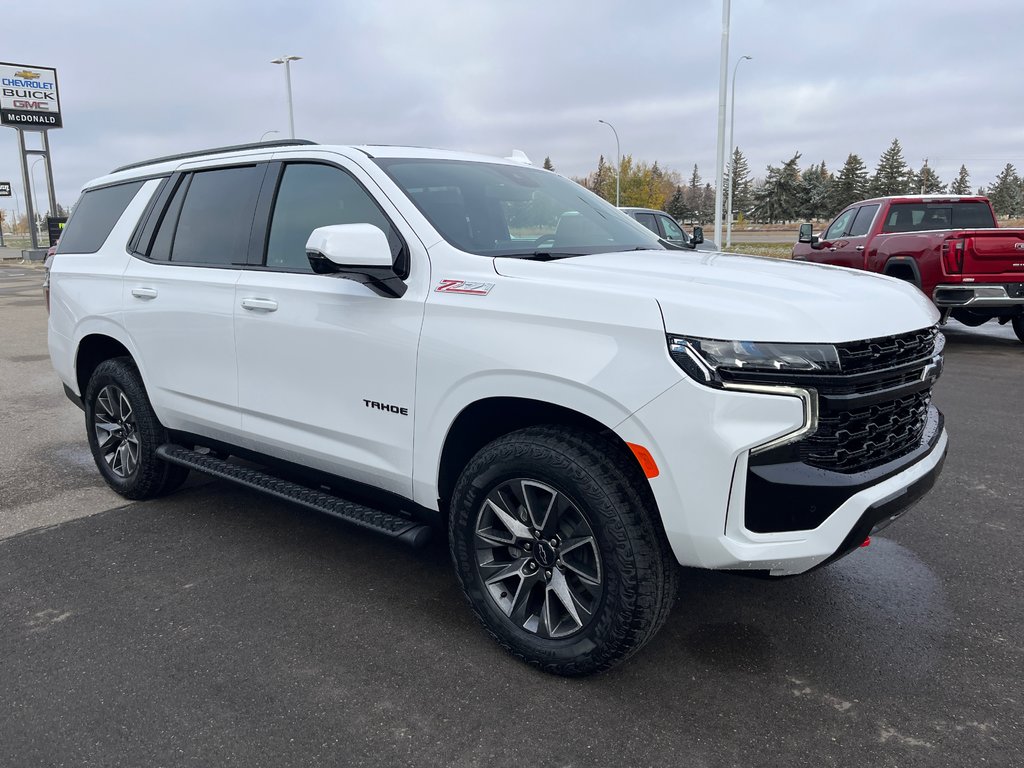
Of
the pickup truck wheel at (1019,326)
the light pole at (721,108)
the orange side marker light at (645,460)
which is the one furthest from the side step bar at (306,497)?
the light pole at (721,108)

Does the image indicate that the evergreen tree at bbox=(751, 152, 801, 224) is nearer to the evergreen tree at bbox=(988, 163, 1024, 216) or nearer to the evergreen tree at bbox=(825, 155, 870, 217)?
the evergreen tree at bbox=(825, 155, 870, 217)

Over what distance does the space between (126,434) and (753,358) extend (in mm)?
3752

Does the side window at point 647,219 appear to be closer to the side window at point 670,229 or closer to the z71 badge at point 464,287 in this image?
the side window at point 670,229

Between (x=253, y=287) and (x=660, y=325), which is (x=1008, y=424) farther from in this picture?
(x=253, y=287)

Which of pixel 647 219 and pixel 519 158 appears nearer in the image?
pixel 519 158

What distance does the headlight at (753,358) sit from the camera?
231cm

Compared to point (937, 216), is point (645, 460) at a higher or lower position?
lower

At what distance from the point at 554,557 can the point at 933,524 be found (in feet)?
8.14

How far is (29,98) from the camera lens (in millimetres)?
37500

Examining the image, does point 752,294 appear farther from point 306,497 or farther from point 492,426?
point 306,497

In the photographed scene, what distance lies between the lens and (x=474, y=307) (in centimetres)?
284

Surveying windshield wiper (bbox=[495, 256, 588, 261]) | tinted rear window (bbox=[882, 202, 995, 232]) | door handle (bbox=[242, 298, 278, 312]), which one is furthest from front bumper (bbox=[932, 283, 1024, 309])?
door handle (bbox=[242, 298, 278, 312])

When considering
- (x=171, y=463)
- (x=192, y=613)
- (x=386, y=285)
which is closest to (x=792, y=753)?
(x=386, y=285)

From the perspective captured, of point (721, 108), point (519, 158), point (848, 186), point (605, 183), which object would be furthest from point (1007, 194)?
point (519, 158)
